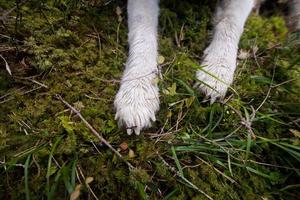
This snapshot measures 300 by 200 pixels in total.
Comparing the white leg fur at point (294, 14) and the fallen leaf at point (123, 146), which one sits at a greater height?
the white leg fur at point (294, 14)

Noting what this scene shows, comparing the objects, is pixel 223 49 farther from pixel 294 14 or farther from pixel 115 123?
pixel 115 123

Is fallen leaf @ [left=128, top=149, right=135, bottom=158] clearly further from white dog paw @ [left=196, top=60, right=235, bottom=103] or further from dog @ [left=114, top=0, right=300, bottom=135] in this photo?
white dog paw @ [left=196, top=60, right=235, bottom=103]

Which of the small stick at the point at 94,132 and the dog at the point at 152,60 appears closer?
the small stick at the point at 94,132

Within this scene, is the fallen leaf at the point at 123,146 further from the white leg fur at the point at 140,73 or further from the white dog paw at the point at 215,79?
the white dog paw at the point at 215,79

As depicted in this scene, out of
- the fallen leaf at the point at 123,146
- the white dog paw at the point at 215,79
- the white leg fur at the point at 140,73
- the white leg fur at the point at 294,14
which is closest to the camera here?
the fallen leaf at the point at 123,146

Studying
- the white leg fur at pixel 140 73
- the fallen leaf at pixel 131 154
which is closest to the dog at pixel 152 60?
the white leg fur at pixel 140 73

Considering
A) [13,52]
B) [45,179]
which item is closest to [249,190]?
[45,179]

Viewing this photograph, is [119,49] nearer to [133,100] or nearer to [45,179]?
[133,100]

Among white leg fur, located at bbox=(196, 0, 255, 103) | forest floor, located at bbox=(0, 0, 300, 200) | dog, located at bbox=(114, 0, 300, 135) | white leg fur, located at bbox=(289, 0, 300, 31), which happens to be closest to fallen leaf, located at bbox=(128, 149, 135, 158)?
forest floor, located at bbox=(0, 0, 300, 200)
